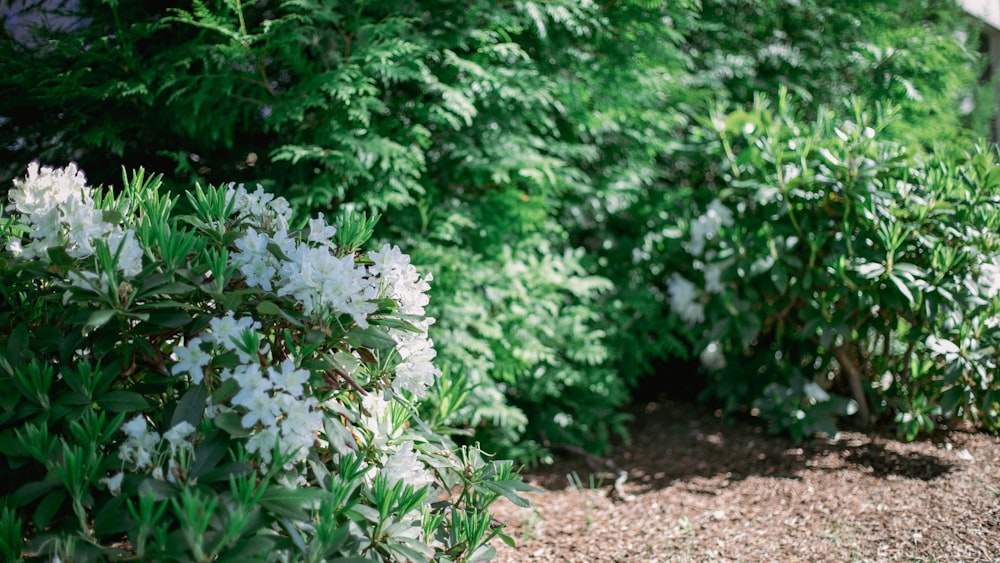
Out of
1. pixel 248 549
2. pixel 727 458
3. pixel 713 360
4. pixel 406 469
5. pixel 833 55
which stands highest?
pixel 833 55

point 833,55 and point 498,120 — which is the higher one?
point 833,55

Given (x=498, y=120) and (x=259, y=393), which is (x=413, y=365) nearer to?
(x=259, y=393)

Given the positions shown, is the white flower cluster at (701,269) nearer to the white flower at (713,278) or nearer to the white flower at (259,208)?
the white flower at (713,278)

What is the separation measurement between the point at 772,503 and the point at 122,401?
7.40 feet

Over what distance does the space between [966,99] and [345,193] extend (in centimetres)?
474

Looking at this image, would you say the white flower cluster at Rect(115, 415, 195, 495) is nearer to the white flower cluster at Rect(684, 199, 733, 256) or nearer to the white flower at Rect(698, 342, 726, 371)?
the white flower cluster at Rect(684, 199, 733, 256)

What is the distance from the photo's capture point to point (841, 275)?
2953 millimetres

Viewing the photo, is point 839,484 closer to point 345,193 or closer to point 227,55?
point 345,193

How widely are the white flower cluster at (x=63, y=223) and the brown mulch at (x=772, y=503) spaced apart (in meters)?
1.54

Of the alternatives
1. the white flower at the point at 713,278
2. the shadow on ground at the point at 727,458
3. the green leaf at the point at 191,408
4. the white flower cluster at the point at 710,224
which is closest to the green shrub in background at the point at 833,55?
the white flower cluster at the point at 710,224

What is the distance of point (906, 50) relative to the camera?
3.96 metres

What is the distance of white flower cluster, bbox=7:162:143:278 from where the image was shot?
5.34 ft

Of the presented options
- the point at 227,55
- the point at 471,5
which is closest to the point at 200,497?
the point at 227,55

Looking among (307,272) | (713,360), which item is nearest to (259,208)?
(307,272)
